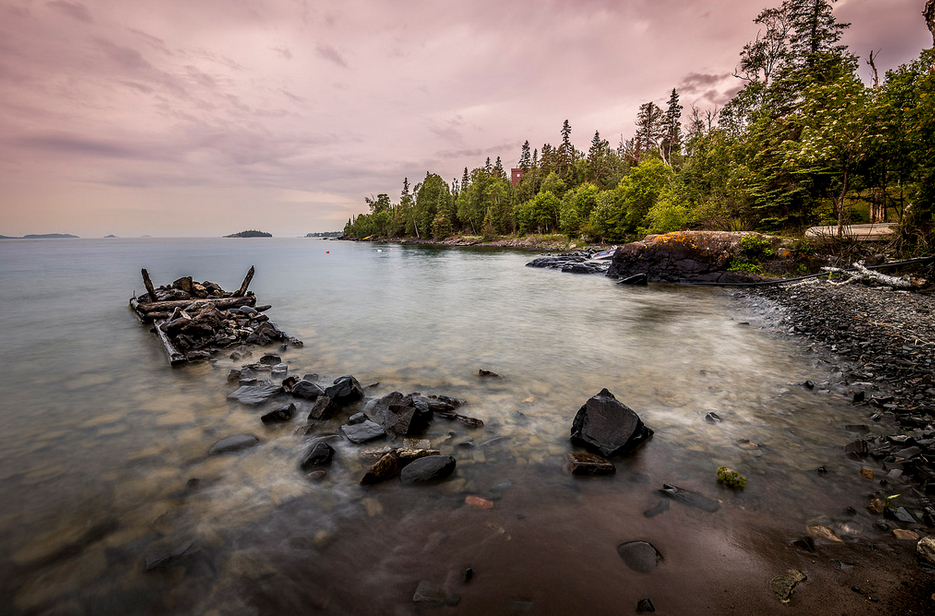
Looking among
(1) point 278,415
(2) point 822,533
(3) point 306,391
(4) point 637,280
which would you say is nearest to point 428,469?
(1) point 278,415

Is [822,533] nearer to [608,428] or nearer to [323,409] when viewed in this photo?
[608,428]

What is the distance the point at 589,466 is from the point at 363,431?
131 inches

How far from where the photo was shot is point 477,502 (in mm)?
3967

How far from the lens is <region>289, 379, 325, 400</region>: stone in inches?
262

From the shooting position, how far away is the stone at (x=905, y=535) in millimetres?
3145

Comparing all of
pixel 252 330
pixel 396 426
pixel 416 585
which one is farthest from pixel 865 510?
pixel 252 330

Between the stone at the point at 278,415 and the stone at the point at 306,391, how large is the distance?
64 centimetres

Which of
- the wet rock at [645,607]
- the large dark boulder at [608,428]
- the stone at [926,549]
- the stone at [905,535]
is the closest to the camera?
the wet rock at [645,607]

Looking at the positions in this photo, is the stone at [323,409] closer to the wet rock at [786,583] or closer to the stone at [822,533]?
the wet rock at [786,583]

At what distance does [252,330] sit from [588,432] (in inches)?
425

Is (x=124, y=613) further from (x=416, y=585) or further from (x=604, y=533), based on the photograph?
(x=604, y=533)

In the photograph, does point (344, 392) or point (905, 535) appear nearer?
point (905, 535)

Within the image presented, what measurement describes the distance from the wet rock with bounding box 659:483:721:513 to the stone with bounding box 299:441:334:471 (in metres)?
4.21

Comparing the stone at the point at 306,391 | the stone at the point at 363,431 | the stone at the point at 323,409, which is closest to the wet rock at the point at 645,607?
the stone at the point at 363,431
